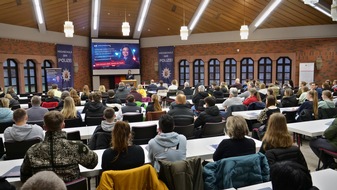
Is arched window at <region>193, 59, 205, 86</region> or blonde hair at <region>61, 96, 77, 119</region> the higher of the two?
arched window at <region>193, 59, 205, 86</region>

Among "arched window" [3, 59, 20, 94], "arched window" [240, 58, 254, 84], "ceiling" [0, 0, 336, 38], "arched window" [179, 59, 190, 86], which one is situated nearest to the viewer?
"ceiling" [0, 0, 336, 38]

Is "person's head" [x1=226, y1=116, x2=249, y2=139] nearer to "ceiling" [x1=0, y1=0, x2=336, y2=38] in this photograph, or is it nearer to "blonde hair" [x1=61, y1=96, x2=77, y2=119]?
"blonde hair" [x1=61, y1=96, x2=77, y2=119]

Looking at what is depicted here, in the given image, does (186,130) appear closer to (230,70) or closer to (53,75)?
(53,75)

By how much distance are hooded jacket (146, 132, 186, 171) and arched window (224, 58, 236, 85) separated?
1387 centimetres

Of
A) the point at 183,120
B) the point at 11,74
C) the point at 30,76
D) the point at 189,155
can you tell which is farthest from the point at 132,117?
the point at 30,76

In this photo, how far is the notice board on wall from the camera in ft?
46.8

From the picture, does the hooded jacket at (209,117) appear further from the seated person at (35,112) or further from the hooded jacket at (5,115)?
the hooded jacket at (5,115)

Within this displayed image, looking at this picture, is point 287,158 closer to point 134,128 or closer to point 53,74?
point 134,128

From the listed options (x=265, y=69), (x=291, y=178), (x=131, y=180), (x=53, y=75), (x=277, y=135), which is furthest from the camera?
(x=265, y=69)

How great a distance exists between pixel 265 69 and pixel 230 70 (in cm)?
192

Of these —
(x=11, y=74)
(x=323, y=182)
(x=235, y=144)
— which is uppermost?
(x=11, y=74)

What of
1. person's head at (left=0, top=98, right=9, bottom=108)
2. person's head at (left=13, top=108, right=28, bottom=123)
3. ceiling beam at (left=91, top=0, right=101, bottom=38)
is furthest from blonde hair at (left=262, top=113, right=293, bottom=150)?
ceiling beam at (left=91, top=0, right=101, bottom=38)

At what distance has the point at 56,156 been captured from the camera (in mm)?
2615

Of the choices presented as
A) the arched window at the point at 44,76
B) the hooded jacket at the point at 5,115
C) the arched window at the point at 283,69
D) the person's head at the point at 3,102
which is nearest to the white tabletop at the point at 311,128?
the hooded jacket at the point at 5,115
